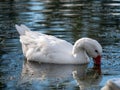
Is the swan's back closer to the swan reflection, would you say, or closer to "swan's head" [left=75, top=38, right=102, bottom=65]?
the swan reflection

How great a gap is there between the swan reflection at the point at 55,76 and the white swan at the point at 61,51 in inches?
6.2

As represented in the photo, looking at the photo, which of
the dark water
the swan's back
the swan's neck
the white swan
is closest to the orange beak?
the white swan

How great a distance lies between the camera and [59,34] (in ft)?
48.9

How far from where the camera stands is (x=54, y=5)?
20.4 meters

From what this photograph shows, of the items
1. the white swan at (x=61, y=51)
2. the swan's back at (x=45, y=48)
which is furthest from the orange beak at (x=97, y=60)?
the swan's back at (x=45, y=48)

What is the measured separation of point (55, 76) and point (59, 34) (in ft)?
12.1

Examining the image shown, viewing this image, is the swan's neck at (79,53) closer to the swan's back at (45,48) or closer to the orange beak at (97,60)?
the swan's back at (45,48)

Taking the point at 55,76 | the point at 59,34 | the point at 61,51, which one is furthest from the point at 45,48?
the point at 59,34

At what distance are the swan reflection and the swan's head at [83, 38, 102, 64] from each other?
11.4 inches

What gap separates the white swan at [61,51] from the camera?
1245 cm

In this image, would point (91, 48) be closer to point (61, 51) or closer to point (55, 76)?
point (61, 51)

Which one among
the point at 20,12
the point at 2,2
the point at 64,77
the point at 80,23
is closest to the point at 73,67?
the point at 64,77

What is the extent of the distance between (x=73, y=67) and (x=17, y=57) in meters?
1.47

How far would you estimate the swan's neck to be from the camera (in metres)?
12.6
